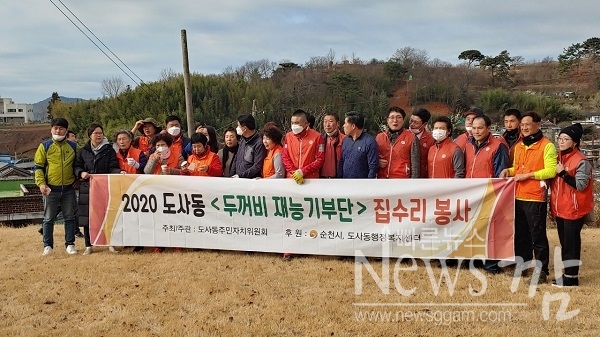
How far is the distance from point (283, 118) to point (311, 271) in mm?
39683

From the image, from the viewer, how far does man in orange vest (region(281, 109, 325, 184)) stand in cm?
558

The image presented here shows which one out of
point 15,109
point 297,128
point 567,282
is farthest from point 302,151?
point 15,109

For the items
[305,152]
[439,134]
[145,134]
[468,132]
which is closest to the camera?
[439,134]

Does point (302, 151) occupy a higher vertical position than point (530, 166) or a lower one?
higher

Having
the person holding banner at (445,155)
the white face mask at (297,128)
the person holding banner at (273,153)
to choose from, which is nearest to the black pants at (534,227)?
the person holding banner at (445,155)

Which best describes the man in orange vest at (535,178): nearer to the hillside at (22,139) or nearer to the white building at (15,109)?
the hillside at (22,139)

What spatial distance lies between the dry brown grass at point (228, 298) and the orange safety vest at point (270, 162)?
1.02 m

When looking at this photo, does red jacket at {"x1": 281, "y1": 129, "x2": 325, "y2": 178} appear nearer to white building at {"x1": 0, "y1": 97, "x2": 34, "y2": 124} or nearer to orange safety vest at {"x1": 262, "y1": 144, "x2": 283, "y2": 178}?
orange safety vest at {"x1": 262, "y1": 144, "x2": 283, "y2": 178}

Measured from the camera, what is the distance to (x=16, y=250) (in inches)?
266

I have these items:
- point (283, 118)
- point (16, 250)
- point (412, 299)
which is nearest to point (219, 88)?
point (283, 118)

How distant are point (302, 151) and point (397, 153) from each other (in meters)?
1.11

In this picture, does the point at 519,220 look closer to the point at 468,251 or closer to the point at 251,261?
the point at 468,251

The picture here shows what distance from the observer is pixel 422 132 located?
18.8 ft

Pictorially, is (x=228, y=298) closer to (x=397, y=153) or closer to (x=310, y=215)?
(x=310, y=215)
